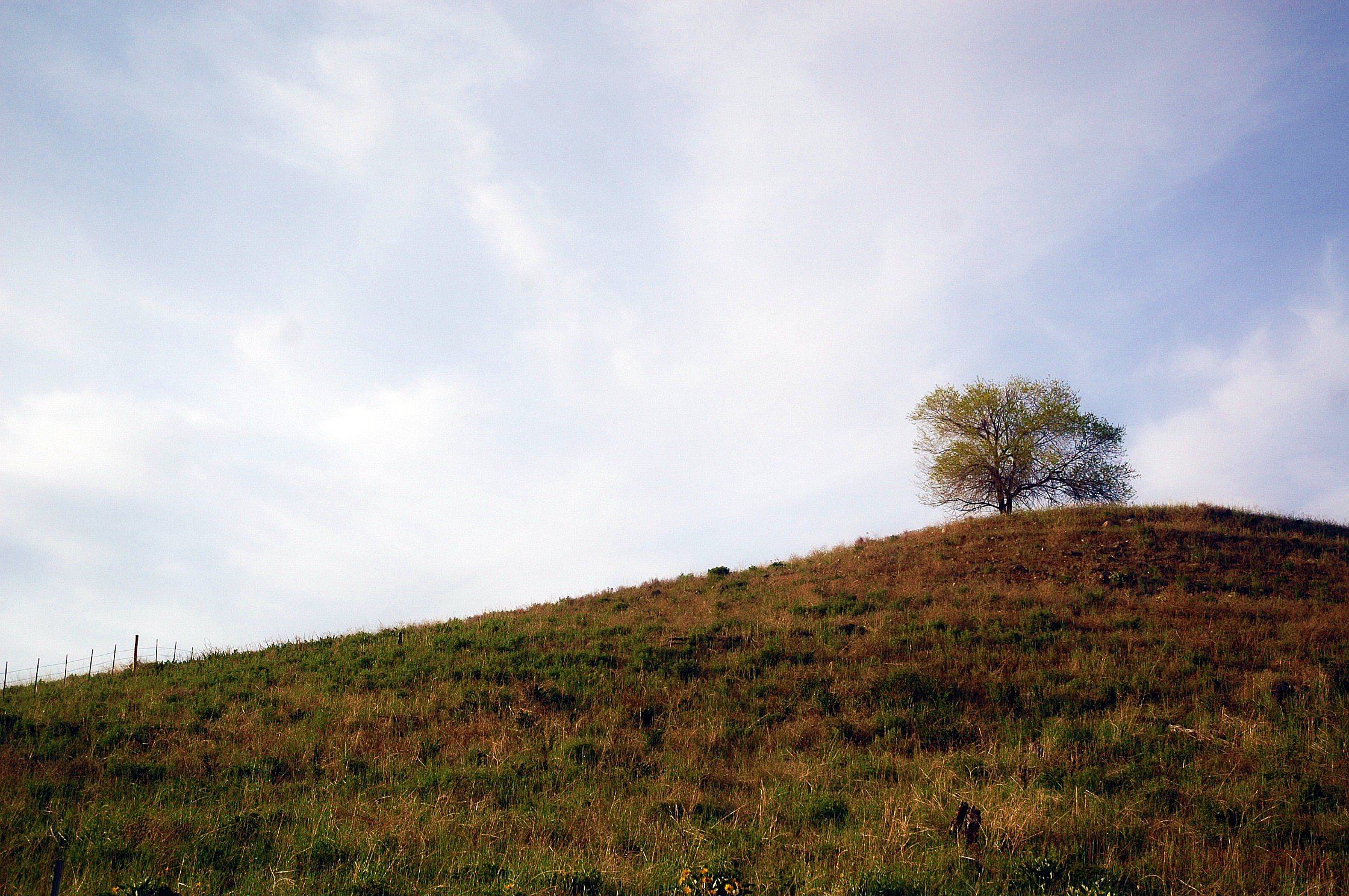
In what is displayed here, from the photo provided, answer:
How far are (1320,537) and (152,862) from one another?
32.5 metres

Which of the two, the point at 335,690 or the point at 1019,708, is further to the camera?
the point at 335,690

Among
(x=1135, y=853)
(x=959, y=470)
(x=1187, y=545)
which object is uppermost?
(x=959, y=470)

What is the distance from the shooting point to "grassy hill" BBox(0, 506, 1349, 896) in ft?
24.4

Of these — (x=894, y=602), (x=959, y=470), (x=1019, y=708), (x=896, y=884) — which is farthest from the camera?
(x=959, y=470)

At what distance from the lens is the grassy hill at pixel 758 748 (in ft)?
24.4

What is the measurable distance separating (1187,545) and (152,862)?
1069 inches

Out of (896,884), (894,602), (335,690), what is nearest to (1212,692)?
(894,602)

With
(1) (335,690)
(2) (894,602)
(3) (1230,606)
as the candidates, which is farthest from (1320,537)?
(1) (335,690)

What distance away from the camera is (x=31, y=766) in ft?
36.3

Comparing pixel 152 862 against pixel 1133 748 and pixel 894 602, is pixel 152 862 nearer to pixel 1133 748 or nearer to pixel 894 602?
pixel 1133 748

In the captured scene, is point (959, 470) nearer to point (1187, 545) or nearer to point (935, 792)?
point (1187, 545)

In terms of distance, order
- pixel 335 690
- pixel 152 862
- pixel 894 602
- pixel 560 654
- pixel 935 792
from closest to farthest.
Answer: pixel 152 862 < pixel 935 792 < pixel 335 690 < pixel 560 654 < pixel 894 602

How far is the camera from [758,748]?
468 inches

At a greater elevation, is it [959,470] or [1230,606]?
[959,470]
